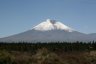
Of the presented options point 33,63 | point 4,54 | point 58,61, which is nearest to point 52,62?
point 58,61

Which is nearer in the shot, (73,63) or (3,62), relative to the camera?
(3,62)

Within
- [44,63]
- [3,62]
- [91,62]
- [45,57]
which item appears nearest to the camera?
[3,62]

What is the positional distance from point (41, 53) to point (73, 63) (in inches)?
163

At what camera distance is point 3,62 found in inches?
1182

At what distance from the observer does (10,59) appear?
32.6 metres

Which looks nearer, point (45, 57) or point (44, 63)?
point (44, 63)

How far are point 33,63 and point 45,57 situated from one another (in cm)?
432

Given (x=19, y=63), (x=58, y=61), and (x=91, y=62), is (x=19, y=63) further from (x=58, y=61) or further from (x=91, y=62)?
(x=91, y=62)

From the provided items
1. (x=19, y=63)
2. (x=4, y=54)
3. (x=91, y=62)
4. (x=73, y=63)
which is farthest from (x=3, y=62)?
(x=91, y=62)

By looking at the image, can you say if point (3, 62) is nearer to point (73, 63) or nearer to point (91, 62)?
point (73, 63)

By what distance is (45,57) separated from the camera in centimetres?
3491

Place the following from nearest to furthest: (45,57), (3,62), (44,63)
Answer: (3,62) → (44,63) → (45,57)

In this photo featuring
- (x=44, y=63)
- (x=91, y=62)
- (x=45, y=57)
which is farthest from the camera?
(x=91, y=62)

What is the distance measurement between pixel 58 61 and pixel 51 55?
1895mm
